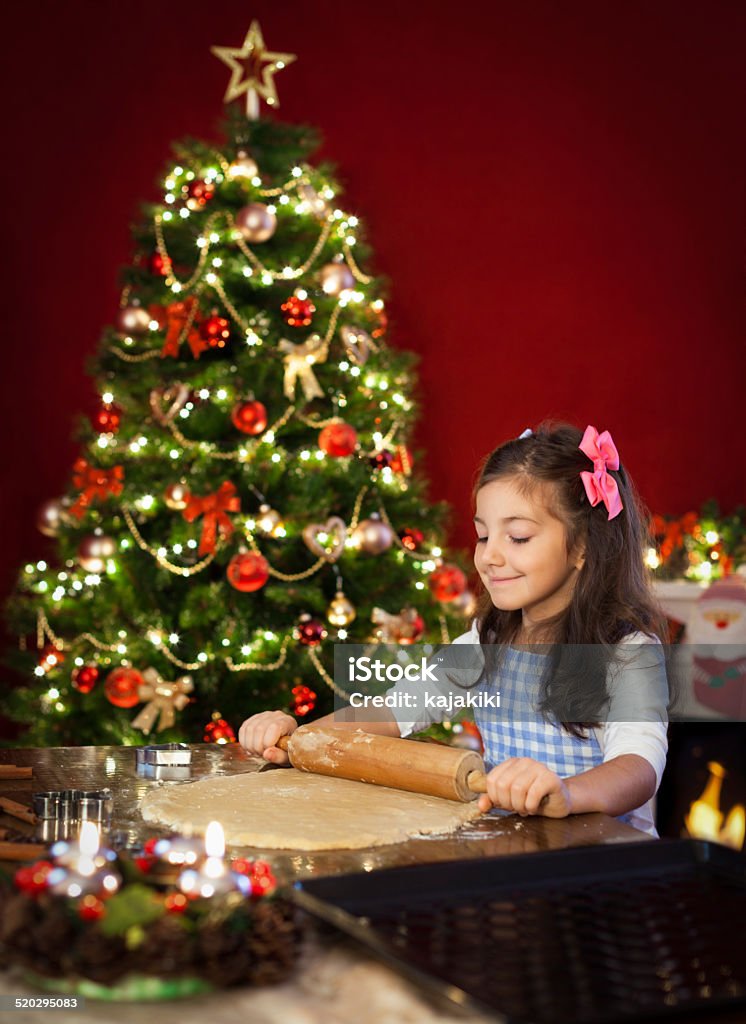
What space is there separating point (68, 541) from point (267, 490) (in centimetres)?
62

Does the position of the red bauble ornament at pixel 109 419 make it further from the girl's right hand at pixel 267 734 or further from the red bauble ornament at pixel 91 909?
the red bauble ornament at pixel 91 909

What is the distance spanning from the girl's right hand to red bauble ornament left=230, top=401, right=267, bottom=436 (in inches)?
60.6

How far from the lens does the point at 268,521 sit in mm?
3023

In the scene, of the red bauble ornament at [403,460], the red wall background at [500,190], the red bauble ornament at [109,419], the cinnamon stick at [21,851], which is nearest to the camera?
the cinnamon stick at [21,851]


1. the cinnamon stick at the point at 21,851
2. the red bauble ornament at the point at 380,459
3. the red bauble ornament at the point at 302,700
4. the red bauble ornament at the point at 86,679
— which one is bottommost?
the red bauble ornament at the point at 302,700

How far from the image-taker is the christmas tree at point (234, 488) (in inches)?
120

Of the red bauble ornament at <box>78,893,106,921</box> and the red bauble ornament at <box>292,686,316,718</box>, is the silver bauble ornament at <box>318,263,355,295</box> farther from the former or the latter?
the red bauble ornament at <box>78,893,106,921</box>

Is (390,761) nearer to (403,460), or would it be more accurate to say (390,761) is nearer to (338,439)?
(338,439)

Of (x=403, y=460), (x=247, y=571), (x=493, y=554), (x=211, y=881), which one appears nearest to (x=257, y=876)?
(x=211, y=881)

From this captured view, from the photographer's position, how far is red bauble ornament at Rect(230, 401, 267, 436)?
296 centimetres

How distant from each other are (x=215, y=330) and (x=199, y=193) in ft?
1.40

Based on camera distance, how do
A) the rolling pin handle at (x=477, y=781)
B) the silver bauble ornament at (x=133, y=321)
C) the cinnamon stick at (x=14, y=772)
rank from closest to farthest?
the rolling pin handle at (x=477, y=781)
the cinnamon stick at (x=14, y=772)
the silver bauble ornament at (x=133, y=321)

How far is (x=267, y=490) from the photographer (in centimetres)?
318

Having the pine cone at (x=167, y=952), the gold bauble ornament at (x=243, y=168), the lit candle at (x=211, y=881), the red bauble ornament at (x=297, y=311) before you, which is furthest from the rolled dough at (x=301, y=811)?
the gold bauble ornament at (x=243, y=168)
